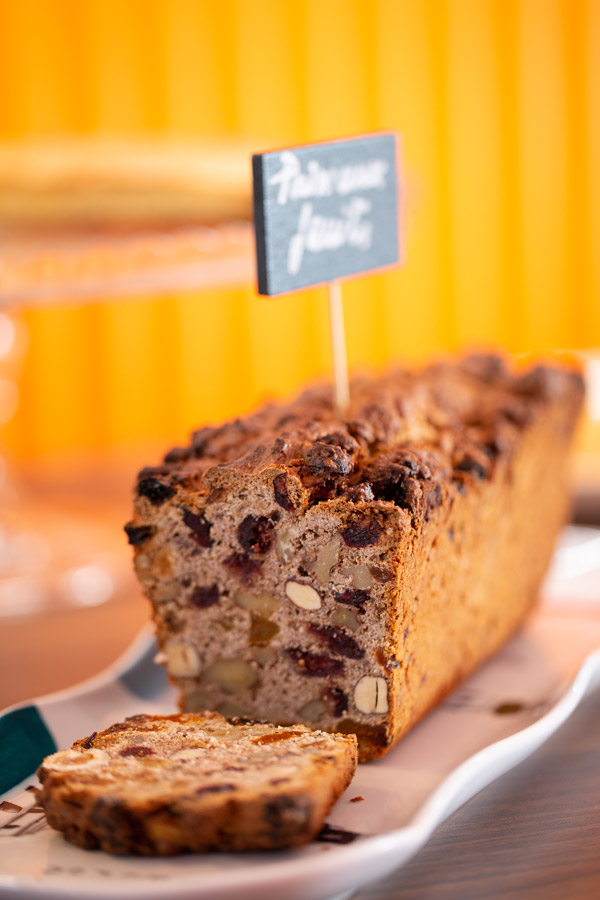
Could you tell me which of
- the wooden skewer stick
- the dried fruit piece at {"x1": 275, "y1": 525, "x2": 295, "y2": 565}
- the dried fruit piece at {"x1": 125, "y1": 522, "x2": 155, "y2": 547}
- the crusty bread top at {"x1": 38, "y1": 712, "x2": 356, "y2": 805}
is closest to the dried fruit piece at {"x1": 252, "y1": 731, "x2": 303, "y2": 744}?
the crusty bread top at {"x1": 38, "y1": 712, "x2": 356, "y2": 805}

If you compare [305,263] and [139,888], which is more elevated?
[305,263]

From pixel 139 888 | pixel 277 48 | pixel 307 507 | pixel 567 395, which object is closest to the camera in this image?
pixel 139 888

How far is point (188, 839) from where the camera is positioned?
106 cm

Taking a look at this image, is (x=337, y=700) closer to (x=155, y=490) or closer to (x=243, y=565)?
(x=243, y=565)

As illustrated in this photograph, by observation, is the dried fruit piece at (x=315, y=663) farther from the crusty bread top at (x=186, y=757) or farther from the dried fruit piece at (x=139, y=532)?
the dried fruit piece at (x=139, y=532)

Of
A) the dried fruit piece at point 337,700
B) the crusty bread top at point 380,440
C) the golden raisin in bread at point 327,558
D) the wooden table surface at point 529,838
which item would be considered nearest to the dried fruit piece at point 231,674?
the golden raisin in bread at point 327,558

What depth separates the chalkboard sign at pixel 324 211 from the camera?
4.83 ft

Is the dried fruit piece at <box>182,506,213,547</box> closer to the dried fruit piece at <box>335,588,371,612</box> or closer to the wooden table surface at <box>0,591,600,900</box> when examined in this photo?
the dried fruit piece at <box>335,588,371,612</box>

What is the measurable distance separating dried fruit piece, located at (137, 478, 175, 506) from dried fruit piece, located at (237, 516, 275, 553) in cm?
11

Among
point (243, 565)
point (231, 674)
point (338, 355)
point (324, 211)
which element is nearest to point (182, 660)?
point (231, 674)

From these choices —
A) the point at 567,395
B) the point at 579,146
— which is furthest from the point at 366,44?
the point at 567,395

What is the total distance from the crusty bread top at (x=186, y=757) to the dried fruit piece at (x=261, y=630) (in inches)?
5.5

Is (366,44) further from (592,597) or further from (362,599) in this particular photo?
(362,599)

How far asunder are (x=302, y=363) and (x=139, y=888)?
498cm
